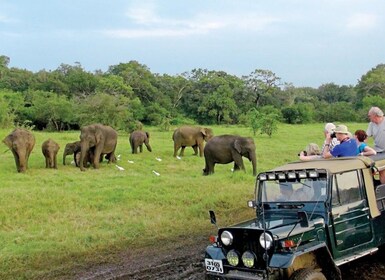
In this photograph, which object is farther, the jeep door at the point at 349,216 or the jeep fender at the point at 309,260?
the jeep door at the point at 349,216

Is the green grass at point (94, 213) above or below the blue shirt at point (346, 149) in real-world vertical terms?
below

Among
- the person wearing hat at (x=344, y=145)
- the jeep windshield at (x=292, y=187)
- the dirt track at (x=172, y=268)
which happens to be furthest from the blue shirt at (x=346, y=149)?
the dirt track at (x=172, y=268)

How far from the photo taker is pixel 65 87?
5434 centimetres

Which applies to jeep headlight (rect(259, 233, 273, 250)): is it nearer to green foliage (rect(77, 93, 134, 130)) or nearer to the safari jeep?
the safari jeep

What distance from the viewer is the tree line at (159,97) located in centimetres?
4250

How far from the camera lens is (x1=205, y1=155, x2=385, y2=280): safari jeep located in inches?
230

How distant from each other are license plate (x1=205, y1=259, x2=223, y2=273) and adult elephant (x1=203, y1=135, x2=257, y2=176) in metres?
11.8

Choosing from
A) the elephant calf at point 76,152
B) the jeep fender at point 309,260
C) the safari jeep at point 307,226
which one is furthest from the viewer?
the elephant calf at point 76,152

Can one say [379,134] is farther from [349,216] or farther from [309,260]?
[309,260]

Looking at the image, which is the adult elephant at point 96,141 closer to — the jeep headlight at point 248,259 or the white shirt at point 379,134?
the white shirt at point 379,134

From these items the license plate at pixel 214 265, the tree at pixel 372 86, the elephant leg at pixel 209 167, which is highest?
the tree at pixel 372 86

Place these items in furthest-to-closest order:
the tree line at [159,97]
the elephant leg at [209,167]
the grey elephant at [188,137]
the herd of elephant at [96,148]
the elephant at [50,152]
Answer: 1. the tree line at [159,97]
2. the grey elephant at [188,137]
3. the elephant leg at [209,167]
4. the elephant at [50,152]
5. the herd of elephant at [96,148]

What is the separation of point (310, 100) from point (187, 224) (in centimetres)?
6552

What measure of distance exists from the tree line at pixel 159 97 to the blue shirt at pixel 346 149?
28425 mm
